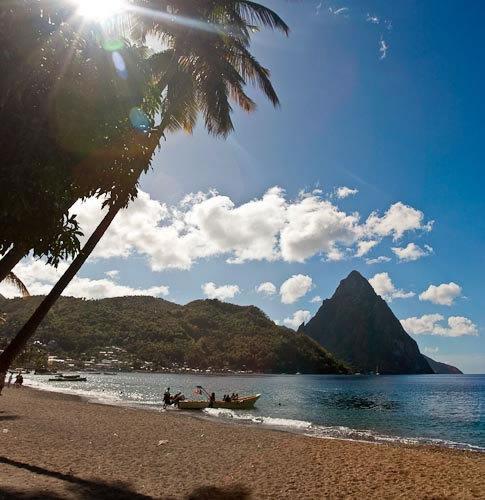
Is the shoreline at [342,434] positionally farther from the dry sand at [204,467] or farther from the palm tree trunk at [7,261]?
the palm tree trunk at [7,261]

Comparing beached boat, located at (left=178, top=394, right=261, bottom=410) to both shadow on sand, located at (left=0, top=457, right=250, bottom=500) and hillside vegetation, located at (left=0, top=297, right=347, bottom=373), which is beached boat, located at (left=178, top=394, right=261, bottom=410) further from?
hillside vegetation, located at (left=0, top=297, right=347, bottom=373)

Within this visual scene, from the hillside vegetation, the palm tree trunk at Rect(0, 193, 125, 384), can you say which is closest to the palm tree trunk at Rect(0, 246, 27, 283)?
the palm tree trunk at Rect(0, 193, 125, 384)

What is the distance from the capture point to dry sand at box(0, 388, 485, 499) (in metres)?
9.45

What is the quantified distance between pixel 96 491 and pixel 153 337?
171 meters

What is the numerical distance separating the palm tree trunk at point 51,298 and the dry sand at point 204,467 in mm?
2433

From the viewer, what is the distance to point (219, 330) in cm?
19612

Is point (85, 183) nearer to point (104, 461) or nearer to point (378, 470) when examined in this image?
point (104, 461)

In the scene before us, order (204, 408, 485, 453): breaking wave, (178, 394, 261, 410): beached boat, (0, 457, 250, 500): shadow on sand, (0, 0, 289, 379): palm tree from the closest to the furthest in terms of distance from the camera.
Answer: (0, 457, 250, 500): shadow on sand
(0, 0, 289, 379): palm tree
(204, 408, 485, 453): breaking wave
(178, 394, 261, 410): beached boat

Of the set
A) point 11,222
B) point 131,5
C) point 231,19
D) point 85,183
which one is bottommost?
point 11,222

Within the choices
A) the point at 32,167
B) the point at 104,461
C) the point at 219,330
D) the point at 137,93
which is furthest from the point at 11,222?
the point at 219,330

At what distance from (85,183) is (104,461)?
8.17 meters

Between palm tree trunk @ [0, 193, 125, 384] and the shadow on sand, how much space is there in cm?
227

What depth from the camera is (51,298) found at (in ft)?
35.4

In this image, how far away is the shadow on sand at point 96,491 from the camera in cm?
786
